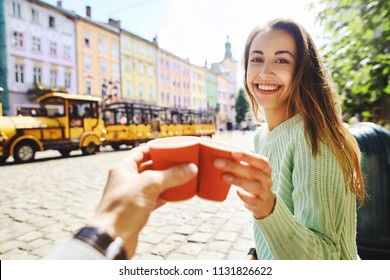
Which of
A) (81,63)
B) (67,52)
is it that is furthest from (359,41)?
(81,63)

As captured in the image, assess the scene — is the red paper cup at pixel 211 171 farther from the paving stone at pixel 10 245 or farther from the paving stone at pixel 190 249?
the paving stone at pixel 10 245

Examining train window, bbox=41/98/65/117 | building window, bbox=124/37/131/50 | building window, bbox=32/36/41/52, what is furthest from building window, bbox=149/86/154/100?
train window, bbox=41/98/65/117

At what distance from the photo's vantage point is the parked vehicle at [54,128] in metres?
7.94

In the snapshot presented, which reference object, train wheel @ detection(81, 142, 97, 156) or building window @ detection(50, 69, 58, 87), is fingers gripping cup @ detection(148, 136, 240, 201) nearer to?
train wheel @ detection(81, 142, 97, 156)

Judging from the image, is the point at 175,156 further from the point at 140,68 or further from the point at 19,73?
the point at 19,73

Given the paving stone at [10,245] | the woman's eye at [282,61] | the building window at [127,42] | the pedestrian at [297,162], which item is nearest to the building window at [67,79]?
the building window at [127,42]

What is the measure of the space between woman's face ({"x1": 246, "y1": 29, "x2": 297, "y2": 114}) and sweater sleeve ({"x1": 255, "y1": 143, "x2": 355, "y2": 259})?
213mm

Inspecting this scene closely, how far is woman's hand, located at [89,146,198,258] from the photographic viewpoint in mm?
463

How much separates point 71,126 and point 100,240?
9786mm

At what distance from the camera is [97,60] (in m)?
19.2
